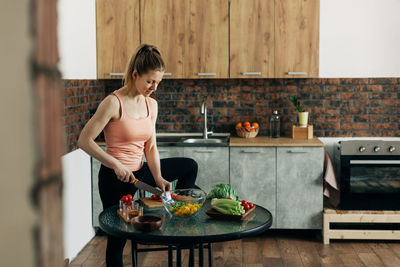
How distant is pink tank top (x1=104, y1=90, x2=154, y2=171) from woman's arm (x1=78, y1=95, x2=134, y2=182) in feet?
0.18

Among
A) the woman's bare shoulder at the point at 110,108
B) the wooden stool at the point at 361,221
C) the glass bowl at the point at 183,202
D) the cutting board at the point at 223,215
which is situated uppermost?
the woman's bare shoulder at the point at 110,108

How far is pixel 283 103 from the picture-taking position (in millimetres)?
4895

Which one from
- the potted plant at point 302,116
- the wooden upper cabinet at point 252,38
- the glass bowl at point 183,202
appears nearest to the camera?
the glass bowl at point 183,202

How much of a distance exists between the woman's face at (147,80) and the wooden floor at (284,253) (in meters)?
1.59

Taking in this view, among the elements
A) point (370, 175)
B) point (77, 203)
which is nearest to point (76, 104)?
point (77, 203)

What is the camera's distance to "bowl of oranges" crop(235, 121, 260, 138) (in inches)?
184

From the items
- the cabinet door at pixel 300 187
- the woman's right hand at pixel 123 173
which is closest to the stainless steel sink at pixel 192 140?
the cabinet door at pixel 300 187

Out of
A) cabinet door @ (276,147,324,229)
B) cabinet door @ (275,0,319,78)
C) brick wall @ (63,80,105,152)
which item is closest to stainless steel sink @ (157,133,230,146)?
cabinet door @ (276,147,324,229)

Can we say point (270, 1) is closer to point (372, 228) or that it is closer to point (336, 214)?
point (336, 214)

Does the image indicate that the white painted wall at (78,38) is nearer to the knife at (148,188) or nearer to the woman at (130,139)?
the woman at (130,139)

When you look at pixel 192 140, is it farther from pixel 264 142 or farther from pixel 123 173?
pixel 123 173

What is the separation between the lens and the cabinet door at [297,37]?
4469 millimetres

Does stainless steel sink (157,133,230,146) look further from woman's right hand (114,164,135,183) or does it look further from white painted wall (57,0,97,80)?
woman's right hand (114,164,135,183)

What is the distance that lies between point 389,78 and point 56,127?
4675mm
